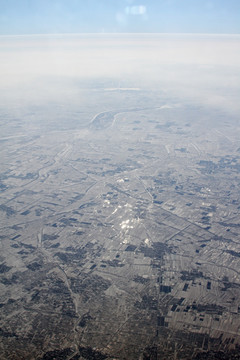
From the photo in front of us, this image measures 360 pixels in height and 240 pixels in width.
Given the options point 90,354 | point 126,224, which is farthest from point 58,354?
point 126,224

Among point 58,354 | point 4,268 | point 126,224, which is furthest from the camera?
point 126,224

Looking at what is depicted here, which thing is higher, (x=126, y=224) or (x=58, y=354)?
(x=58, y=354)

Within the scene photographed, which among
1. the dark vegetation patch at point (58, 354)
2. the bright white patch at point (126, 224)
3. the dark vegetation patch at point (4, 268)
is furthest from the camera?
the bright white patch at point (126, 224)

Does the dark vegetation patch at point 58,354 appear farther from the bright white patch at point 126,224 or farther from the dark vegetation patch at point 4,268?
the bright white patch at point 126,224

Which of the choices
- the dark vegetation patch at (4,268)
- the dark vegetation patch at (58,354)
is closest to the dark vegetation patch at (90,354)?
the dark vegetation patch at (58,354)

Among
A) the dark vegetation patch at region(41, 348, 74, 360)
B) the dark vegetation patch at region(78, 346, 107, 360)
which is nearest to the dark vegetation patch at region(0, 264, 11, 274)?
the dark vegetation patch at region(41, 348, 74, 360)

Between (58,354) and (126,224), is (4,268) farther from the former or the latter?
(126,224)

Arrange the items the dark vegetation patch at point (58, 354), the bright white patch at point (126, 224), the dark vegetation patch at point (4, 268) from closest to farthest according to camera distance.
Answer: the dark vegetation patch at point (58, 354) < the dark vegetation patch at point (4, 268) < the bright white patch at point (126, 224)

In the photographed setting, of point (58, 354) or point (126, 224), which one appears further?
point (126, 224)

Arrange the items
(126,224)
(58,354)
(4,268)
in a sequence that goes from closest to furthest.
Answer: (58,354) → (4,268) → (126,224)

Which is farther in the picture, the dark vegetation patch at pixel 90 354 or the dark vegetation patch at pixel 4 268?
the dark vegetation patch at pixel 4 268

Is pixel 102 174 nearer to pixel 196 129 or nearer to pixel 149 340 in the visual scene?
pixel 149 340
